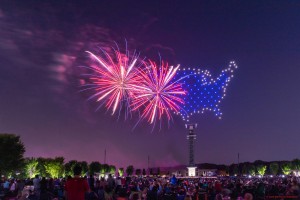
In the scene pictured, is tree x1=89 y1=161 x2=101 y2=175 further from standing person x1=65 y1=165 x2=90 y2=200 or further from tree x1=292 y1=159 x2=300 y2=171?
standing person x1=65 y1=165 x2=90 y2=200

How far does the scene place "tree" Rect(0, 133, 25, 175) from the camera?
235ft

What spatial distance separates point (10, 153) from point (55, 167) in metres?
44.9

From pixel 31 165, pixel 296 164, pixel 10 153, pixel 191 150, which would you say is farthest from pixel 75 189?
pixel 296 164

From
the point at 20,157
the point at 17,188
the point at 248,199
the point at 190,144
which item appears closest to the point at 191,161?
the point at 190,144

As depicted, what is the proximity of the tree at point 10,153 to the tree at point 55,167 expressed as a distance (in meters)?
41.5

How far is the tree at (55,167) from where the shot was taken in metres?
116

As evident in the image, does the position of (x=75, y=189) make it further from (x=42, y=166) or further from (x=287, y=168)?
(x=287, y=168)

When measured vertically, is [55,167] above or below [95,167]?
above

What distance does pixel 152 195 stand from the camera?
20906 millimetres

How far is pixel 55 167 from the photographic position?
116375 millimetres

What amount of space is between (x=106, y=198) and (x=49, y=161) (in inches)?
4093

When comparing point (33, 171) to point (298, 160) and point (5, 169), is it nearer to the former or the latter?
point (5, 169)

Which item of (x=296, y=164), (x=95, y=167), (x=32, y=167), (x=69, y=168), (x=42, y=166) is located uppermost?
(x=42, y=166)

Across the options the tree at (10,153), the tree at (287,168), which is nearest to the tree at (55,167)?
the tree at (10,153)
